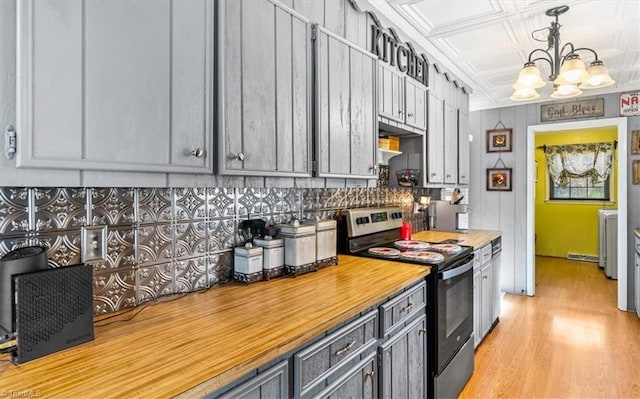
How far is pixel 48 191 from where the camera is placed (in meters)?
1.17

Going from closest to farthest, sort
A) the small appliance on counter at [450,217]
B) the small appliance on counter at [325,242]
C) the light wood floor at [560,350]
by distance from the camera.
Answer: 1. the small appliance on counter at [325,242]
2. the light wood floor at [560,350]
3. the small appliance on counter at [450,217]

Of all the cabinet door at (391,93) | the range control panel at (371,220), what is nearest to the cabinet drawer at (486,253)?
the range control panel at (371,220)

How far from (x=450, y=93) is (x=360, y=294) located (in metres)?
2.71

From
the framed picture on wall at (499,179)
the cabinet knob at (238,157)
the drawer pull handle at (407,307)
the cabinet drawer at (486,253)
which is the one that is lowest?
the drawer pull handle at (407,307)

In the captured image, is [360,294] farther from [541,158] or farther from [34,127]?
[541,158]

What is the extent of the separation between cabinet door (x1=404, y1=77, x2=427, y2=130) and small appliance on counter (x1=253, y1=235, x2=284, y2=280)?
1479mm

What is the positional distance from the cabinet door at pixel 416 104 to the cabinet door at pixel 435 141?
134 mm

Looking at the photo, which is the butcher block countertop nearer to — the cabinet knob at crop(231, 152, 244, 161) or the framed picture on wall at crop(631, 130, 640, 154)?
the cabinet knob at crop(231, 152, 244, 161)

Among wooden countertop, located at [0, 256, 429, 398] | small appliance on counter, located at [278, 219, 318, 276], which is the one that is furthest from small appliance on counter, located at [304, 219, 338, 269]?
wooden countertop, located at [0, 256, 429, 398]

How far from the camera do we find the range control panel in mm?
2408

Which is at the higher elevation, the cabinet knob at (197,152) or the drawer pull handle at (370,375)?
the cabinet knob at (197,152)

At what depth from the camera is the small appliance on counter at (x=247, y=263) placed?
1.67 m

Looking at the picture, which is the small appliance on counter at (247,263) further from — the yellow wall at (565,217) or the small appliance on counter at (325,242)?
the yellow wall at (565,217)

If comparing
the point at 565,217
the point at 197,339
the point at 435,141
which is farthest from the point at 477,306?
the point at 565,217
